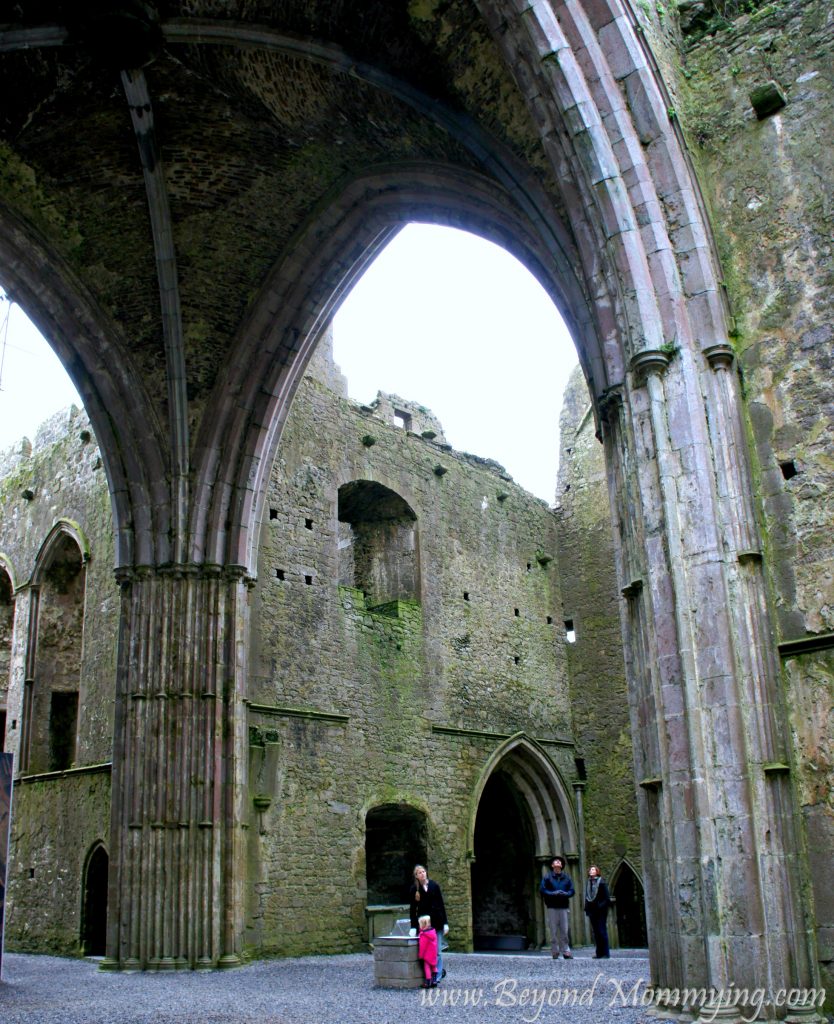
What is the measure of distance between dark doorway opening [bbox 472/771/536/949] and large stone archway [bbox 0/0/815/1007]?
670 centimetres

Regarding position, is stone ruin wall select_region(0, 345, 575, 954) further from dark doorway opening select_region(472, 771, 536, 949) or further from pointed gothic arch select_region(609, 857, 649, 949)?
pointed gothic arch select_region(609, 857, 649, 949)

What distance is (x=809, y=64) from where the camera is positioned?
20.9ft

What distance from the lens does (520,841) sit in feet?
53.4

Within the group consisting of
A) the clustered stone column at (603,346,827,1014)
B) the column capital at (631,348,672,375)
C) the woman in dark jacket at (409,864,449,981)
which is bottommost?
the woman in dark jacket at (409,864,449,981)

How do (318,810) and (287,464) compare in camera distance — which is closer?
(318,810)

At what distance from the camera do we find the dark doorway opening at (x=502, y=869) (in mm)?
15648

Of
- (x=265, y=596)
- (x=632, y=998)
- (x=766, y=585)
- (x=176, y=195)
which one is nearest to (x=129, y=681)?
(x=265, y=596)

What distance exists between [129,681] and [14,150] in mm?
5120

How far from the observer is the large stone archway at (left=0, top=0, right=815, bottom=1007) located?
536 centimetres

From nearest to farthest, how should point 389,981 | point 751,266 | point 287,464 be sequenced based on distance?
point 751,266 < point 389,981 < point 287,464

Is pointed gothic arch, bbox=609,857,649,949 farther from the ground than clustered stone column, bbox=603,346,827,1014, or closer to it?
closer to it

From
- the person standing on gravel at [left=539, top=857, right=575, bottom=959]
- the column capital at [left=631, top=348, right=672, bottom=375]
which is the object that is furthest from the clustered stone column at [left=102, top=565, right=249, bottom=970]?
the column capital at [left=631, top=348, right=672, bottom=375]

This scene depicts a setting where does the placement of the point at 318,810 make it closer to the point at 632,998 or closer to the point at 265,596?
the point at 265,596

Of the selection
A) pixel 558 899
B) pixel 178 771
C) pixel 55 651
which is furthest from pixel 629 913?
pixel 55 651
